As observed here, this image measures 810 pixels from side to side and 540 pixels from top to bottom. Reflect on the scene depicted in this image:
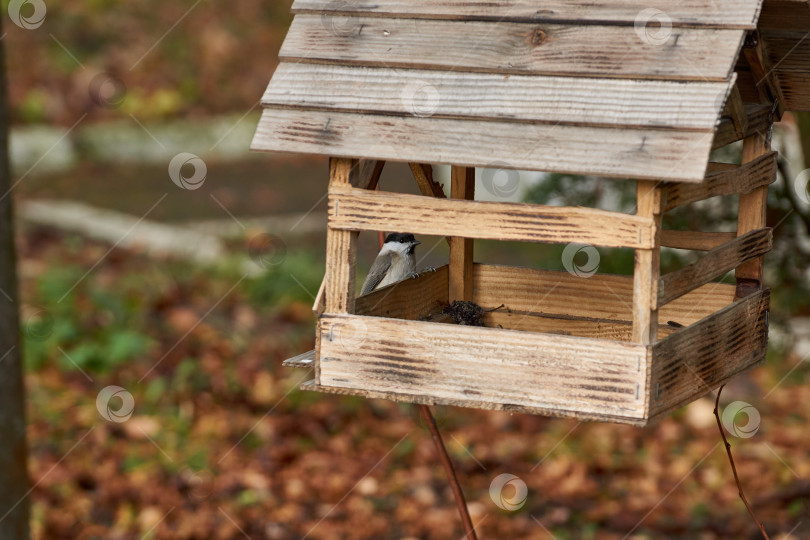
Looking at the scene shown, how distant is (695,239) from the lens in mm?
3082

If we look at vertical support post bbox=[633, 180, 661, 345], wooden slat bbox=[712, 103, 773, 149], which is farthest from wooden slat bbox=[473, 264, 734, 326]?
vertical support post bbox=[633, 180, 661, 345]

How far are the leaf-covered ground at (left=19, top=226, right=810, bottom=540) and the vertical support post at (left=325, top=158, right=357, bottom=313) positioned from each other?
265cm

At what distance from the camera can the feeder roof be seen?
2.18 m

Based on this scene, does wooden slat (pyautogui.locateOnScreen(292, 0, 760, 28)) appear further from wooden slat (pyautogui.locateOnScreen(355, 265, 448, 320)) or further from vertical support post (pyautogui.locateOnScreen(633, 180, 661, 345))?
wooden slat (pyautogui.locateOnScreen(355, 265, 448, 320))

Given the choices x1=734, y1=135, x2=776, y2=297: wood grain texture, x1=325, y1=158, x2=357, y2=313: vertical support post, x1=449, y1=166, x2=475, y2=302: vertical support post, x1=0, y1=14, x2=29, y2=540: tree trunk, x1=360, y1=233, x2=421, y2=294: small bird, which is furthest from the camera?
x1=0, y1=14, x2=29, y2=540: tree trunk

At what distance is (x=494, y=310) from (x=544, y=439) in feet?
8.74

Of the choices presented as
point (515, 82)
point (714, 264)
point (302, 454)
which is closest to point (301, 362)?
point (515, 82)

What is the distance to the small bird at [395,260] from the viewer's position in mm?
3428

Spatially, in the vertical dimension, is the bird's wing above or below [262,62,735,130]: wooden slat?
below

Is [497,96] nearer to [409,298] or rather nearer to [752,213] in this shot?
[409,298]

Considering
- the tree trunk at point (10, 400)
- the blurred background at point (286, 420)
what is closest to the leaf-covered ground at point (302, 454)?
the blurred background at point (286, 420)

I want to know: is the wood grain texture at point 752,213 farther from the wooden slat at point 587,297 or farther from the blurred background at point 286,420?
the blurred background at point 286,420

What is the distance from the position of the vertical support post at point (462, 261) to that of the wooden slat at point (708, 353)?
91 centimetres

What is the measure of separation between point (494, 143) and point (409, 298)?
92 centimetres
